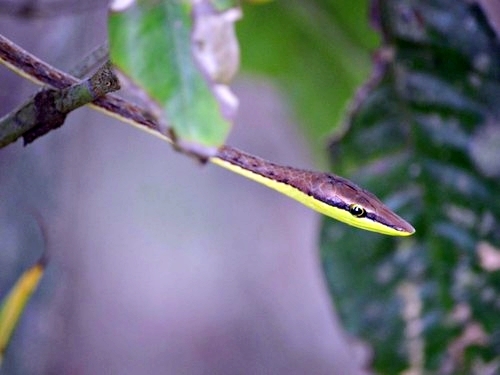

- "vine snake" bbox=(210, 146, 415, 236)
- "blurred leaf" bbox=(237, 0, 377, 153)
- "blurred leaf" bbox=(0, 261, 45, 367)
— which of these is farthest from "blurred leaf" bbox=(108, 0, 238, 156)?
"blurred leaf" bbox=(237, 0, 377, 153)

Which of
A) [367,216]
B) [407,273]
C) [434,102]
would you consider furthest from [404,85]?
[367,216]

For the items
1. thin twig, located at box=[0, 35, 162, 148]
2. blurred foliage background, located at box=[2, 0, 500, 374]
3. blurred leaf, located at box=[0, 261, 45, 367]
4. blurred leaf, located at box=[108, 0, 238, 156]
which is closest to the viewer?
blurred leaf, located at box=[108, 0, 238, 156]

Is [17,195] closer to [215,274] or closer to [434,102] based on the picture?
[434,102]

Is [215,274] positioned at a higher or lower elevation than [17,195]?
higher

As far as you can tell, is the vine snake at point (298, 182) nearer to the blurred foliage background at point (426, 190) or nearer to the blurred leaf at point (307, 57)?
the blurred foliage background at point (426, 190)

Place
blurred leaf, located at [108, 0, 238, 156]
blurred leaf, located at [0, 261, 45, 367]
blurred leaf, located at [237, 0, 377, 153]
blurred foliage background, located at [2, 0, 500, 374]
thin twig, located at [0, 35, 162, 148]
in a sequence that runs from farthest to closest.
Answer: blurred leaf, located at [237, 0, 377, 153], blurred foliage background, located at [2, 0, 500, 374], blurred leaf, located at [0, 261, 45, 367], thin twig, located at [0, 35, 162, 148], blurred leaf, located at [108, 0, 238, 156]

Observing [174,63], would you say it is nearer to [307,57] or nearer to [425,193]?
[425,193]

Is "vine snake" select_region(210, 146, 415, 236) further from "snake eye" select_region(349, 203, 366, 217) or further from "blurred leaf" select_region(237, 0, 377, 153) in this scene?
"blurred leaf" select_region(237, 0, 377, 153)

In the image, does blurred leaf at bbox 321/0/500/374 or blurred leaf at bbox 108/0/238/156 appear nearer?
blurred leaf at bbox 108/0/238/156
